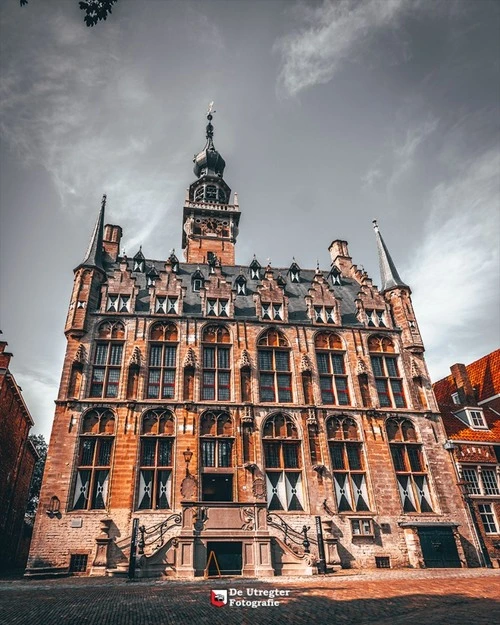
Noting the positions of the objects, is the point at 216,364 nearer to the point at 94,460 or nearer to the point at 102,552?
the point at 94,460

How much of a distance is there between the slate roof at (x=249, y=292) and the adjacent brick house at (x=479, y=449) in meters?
9.23

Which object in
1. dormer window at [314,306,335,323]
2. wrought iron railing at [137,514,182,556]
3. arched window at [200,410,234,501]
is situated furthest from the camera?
dormer window at [314,306,335,323]

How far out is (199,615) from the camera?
35.0 ft

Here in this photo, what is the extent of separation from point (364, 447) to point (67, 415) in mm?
16991

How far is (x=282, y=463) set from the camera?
2370 cm

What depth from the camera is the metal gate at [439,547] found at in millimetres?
21859

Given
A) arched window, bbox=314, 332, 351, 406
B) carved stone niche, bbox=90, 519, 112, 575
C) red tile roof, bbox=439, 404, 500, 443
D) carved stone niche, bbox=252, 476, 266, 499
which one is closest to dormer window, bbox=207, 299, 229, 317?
arched window, bbox=314, 332, 351, 406

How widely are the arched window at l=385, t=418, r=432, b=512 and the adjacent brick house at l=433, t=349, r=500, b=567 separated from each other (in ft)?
6.76

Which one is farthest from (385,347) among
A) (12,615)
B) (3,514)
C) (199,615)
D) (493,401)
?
(3,514)

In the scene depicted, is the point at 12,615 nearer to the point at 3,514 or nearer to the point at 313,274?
the point at 3,514

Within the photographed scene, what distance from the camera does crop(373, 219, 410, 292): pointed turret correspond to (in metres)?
31.5

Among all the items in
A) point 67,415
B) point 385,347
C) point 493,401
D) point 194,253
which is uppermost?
point 194,253

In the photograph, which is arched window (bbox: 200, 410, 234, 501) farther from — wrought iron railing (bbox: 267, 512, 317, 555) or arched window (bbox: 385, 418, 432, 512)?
arched window (bbox: 385, 418, 432, 512)

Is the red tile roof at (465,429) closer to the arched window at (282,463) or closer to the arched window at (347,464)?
the arched window at (347,464)
